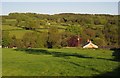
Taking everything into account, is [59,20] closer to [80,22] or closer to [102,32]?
[80,22]

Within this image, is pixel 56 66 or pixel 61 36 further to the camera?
pixel 61 36

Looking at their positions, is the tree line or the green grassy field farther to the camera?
the tree line

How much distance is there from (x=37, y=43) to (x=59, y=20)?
47793 mm

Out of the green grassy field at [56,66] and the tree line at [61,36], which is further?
the tree line at [61,36]

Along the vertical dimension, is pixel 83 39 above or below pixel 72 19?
below

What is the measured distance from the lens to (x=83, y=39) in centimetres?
9200

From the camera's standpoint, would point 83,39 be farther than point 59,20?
No

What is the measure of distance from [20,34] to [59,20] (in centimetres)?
3973

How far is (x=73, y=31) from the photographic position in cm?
9919

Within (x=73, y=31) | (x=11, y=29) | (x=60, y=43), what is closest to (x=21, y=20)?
(x=11, y=29)

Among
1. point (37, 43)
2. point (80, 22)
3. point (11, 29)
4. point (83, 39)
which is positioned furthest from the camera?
point (80, 22)

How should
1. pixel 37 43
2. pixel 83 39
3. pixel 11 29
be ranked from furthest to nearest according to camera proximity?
1. pixel 11 29
2. pixel 83 39
3. pixel 37 43

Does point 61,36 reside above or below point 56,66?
above

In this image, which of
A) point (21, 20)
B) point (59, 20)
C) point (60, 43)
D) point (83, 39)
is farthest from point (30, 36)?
point (59, 20)
